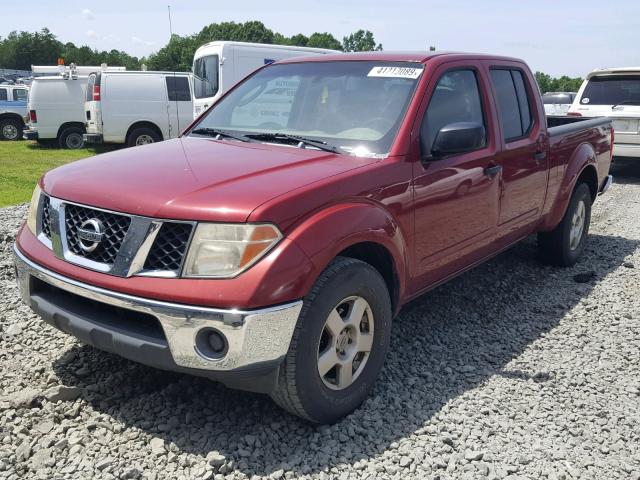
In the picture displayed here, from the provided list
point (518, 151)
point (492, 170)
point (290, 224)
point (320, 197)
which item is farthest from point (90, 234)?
point (518, 151)

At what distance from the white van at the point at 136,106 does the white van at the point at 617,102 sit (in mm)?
9325

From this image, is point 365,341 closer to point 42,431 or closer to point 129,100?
point 42,431

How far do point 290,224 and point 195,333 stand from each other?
611 mm

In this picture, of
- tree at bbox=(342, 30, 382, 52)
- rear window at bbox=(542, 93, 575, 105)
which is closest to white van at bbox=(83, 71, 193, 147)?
rear window at bbox=(542, 93, 575, 105)

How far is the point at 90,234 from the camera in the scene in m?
2.81

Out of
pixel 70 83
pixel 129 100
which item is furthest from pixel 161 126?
pixel 70 83

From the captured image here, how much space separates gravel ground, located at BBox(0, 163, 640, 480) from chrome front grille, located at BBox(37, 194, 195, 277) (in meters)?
0.84

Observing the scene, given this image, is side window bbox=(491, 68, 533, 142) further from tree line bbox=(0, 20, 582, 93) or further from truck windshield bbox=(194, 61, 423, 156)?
tree line bbox=(0, 20, 582, 93)

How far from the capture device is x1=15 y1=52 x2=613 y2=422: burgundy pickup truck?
8.54ft

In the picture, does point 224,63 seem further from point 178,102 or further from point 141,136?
point 141,136

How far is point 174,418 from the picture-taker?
312 cm

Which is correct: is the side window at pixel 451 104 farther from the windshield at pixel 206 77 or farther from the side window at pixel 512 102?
the windshield at pixel 206 77

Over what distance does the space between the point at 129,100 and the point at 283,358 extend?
1406 cm

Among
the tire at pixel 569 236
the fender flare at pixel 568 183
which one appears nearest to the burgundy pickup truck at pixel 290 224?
the fender flare at pixel 568 183
